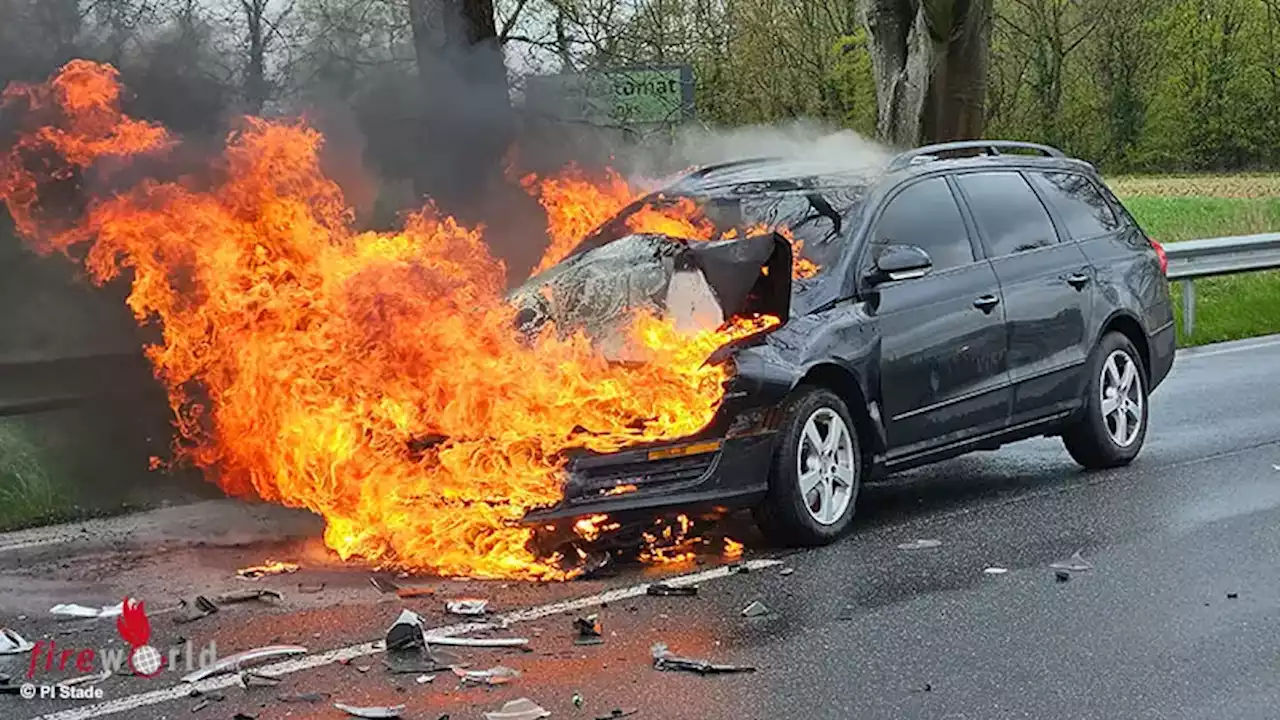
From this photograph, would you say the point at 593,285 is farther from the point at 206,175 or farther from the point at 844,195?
the point at 206,175

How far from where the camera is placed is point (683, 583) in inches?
256

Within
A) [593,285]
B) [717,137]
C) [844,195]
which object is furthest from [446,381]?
[717,137]

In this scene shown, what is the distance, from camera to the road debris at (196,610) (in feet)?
19.9

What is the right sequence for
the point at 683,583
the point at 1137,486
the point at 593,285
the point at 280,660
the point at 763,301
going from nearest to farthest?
the point at 280,660
the point at 683,583
the point at 763,301
the point at 593,285
the point at 1137,486

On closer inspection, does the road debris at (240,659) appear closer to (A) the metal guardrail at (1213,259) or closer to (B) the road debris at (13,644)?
(B) the road debris at (13,644)

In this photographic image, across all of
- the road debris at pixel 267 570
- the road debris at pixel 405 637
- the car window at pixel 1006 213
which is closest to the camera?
the road debris at pixel 405 637

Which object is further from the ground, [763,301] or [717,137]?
[717,137]

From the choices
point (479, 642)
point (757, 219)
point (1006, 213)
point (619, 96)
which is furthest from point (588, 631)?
point (619, 96)

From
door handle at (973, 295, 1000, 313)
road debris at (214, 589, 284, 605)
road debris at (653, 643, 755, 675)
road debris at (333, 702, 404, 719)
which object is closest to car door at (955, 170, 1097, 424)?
door handle at (973, 295, 1000, 313)

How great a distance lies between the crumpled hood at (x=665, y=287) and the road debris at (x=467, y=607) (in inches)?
53.5

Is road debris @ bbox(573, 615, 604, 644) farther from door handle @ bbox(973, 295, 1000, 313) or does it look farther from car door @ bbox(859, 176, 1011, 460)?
door handle @ bbox(973, 295, 1000, 313)

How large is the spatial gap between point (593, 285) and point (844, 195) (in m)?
1.40

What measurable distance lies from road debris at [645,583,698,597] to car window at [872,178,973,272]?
88.6 inches

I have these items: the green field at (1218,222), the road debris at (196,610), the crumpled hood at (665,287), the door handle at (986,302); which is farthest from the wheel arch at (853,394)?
the green field at (1218,222)
